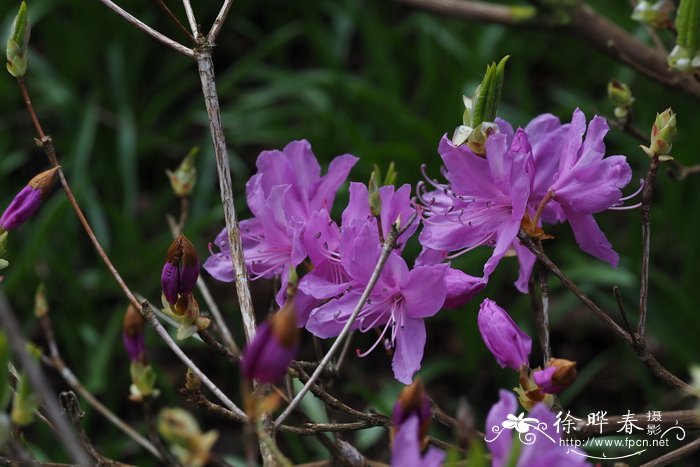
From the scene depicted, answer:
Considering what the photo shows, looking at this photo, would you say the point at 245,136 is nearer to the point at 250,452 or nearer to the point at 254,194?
the point at 254,194

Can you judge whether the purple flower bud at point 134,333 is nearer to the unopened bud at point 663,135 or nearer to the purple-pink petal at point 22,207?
the purple-pink petal at point 22,207

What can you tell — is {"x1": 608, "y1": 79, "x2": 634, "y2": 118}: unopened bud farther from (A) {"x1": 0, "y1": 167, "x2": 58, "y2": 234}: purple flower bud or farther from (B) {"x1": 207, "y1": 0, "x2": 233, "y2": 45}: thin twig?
(A) {"x1": 0, "y1": 167, "x2": 58, "y2": 234}: purple flower bud

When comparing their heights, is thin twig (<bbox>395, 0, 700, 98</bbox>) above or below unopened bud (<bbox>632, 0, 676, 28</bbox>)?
below

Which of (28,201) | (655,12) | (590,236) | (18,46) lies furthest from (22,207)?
(655,12)

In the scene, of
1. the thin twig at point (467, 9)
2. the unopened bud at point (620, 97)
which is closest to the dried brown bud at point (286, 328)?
the unopened bud at point (620, 97)

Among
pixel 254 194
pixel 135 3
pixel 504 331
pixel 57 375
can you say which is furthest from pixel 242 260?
pixel 135 3

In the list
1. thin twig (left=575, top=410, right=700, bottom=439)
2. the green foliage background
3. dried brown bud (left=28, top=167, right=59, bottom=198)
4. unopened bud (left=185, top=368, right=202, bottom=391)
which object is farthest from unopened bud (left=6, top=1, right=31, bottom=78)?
the green foliage background
